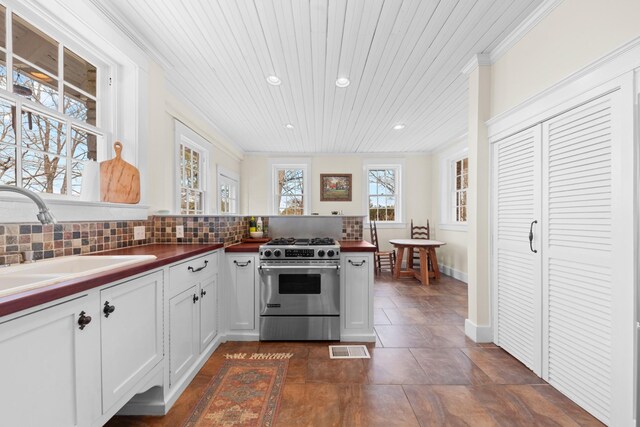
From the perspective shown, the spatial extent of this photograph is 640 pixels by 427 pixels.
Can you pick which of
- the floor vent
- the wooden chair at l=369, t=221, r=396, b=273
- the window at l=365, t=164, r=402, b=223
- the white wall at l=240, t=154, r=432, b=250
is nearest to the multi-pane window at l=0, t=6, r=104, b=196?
the floor vent

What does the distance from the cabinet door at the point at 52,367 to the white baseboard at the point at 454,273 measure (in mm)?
4994

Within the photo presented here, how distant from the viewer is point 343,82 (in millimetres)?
2920

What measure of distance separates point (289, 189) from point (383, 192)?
2.12 meters

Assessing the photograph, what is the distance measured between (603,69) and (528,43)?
731 millimetres

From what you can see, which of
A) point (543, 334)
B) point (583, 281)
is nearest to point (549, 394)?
point (543, 334)

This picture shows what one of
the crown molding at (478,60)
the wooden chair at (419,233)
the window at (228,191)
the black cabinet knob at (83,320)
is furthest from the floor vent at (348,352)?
the wooden chair at (419,233)

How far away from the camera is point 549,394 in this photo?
1.82 metres

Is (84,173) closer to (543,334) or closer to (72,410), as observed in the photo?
(72,410)

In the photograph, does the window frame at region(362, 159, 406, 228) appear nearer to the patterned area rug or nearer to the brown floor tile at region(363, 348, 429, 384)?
the brown floor tile at region(363, 348, 429, 384)

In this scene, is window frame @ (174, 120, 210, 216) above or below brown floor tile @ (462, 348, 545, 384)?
above

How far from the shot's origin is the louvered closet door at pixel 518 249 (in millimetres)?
2031

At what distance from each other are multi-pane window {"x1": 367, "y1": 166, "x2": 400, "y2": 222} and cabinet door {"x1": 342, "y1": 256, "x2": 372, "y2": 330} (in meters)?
3.80

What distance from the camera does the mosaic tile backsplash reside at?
1354 mm

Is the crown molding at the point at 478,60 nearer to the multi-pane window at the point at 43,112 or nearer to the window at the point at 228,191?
the multi-pane window at the point at 43,112
